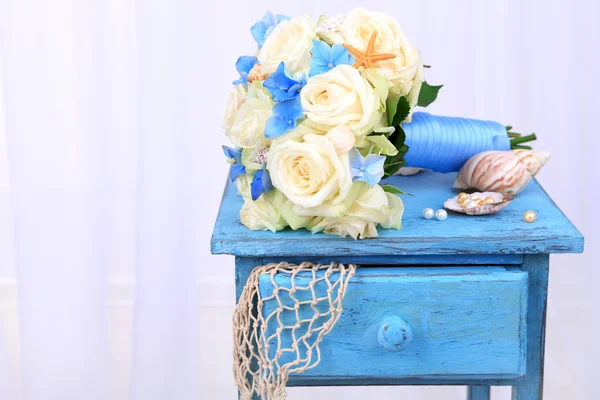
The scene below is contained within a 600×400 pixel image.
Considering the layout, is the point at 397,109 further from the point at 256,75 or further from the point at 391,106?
the point at 256,75

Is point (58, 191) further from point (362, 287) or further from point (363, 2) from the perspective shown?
point (362, 287)

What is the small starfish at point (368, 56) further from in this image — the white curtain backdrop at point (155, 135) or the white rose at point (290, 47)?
the white curtain backdrop at point (155, 135)

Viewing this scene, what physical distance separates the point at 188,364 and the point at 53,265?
1.06 ft

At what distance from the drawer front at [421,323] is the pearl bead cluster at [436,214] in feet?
0.22

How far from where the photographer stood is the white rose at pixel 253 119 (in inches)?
39.6

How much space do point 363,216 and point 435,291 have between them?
11 centimetres

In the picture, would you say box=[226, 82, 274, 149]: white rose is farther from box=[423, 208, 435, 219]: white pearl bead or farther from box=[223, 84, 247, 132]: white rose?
box=[423, 208, 435, 219]: white pearl bead

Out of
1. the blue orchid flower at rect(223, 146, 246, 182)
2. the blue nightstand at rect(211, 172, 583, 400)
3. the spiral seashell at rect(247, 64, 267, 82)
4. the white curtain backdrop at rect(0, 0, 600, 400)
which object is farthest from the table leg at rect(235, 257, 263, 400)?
the white curtain backdrop at rect(0, 0, 600, 400)

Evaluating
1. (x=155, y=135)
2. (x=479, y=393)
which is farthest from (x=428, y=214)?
(x=155, y=135)

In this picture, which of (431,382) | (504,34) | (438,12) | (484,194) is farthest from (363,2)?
(431,382)

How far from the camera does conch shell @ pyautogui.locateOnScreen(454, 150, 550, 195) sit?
1.10 metres

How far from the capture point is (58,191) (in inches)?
68.1

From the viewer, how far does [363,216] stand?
38.2 inches

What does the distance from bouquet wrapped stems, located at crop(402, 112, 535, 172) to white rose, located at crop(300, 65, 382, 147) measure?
0.61 feet
